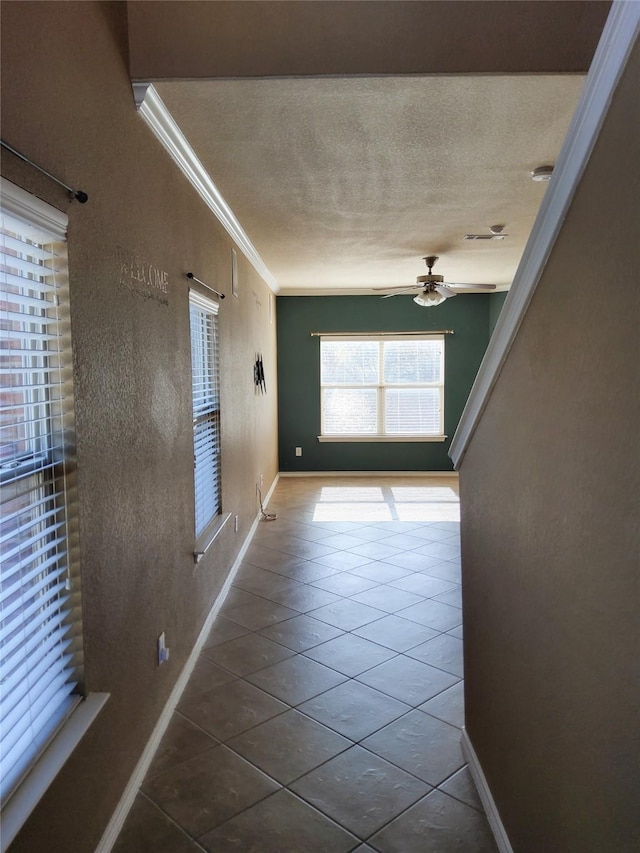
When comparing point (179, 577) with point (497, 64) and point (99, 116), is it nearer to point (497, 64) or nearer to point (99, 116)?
point (99, 116)

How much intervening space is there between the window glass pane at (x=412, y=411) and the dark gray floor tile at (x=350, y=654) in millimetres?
4968

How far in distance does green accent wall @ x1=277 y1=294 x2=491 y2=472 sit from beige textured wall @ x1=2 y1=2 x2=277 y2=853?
4965 millimetres

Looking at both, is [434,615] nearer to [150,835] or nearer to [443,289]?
[150,835]

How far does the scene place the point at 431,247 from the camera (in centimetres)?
502

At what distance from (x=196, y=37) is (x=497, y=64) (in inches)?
40.6

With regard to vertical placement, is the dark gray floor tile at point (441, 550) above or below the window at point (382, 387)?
below

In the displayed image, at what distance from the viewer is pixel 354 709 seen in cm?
261

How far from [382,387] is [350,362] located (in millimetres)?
539

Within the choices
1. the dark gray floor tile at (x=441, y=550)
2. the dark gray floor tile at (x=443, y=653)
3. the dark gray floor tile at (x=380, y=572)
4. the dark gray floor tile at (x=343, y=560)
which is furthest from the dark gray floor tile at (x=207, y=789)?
the dark gray floor tile at (x=441, y=550)

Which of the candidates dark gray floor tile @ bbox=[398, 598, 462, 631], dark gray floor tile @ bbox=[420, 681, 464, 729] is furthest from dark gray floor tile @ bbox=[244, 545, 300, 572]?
dark gray floor tile @ bbox=[420, 681, 464, 729]

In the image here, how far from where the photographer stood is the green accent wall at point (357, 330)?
25.9ft

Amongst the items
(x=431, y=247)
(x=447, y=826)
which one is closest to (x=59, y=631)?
(x=447, y=826)

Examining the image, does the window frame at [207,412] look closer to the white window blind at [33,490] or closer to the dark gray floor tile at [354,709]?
the dark gray floor tile at [354,709]

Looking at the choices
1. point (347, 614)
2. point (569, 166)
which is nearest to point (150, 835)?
point (347, 614)
